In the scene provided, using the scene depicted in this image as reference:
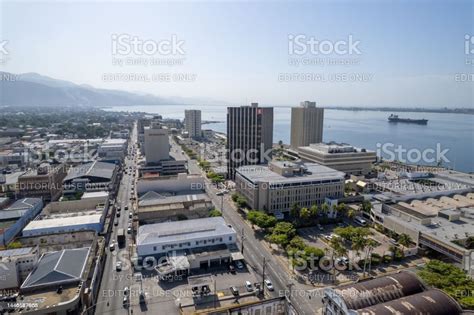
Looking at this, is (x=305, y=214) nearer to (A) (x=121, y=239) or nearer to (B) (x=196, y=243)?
(B) (x=196, y=243)

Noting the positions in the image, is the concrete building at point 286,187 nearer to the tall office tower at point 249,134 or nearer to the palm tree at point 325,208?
the palm tree at point 325,208

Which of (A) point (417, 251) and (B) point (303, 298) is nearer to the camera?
(B) point (303, 298)

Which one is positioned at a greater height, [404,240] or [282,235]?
[282,235]

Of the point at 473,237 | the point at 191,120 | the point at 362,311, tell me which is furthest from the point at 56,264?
the point at 191,120

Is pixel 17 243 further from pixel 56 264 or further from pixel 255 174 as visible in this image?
pixel 255 174

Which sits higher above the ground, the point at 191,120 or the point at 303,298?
the point at 191,120

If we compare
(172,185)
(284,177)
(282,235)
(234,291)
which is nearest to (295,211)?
(284,177)

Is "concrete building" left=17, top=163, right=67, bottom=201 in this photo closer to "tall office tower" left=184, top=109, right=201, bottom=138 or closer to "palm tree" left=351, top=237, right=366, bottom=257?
"palm tree" left=351, top=237, right=366, bottom=257
